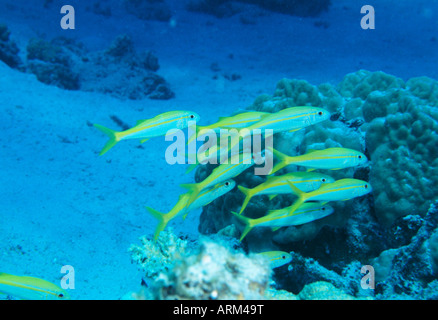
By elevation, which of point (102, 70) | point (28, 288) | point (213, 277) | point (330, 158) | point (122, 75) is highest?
point (102, 70)

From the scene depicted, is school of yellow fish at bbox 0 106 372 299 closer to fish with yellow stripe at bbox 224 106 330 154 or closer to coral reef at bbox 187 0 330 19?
fish with yellow stripe at bbox 224 106 330 154

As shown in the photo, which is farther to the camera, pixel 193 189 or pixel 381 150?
pixel 381 150

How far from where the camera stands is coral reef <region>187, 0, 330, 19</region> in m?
24.2

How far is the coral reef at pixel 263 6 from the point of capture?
24250 mm

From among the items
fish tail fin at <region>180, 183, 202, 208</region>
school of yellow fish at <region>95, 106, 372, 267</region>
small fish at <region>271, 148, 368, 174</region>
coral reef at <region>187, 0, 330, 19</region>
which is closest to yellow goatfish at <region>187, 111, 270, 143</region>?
school of yellow fish at <region>95, 106, 372, 267</region>

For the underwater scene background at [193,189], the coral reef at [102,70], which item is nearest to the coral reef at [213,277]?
the underwater scene background at [193,189]

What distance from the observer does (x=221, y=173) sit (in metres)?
3.28

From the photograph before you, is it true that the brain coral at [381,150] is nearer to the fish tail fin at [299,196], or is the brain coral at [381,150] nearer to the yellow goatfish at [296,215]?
the yellow goatfish at [296,215]

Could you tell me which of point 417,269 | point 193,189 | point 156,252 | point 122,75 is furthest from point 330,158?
point 122,75

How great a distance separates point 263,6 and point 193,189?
86.0ft

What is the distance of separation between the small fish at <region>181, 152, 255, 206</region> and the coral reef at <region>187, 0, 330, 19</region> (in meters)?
24.1

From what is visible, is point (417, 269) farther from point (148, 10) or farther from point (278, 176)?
point (148, 10)

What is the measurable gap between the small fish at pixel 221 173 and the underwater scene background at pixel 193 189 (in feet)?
0.29
